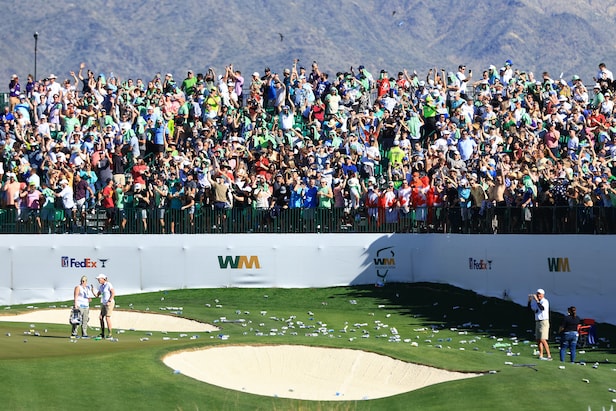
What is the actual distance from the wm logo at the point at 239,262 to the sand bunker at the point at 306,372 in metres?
13.4

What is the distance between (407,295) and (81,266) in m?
11.7

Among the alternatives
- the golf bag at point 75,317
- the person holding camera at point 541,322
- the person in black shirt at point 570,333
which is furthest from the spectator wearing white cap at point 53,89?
the person in black shirt at point 570,333

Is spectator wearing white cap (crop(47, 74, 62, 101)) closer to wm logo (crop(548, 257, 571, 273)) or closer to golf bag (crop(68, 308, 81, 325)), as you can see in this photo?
golf bag (crop(68, 308, 81, 325))

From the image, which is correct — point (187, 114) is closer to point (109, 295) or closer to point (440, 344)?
point (109, 295)

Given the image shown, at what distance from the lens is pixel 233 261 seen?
158ft

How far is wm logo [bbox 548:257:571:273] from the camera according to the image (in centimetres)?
4084

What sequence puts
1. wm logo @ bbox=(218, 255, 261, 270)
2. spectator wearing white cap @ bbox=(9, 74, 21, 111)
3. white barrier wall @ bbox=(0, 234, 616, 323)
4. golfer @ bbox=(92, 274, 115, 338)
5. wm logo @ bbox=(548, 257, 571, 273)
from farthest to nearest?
1. spectator wearing white cap @ bbox=(9, 74, 21, 111)
2. wm logo @ bbox=(218, 255, 261, 270)
3. white barrier wall @ bbox=(0, 234, 616, 323)
4. wm logo @ bbox=(548, 257, 571, 273)
5. golfer @ bbox=(92, 274, 115, 338)

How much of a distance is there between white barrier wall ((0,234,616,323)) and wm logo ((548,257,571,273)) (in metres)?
2.89

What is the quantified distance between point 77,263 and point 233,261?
5554mm

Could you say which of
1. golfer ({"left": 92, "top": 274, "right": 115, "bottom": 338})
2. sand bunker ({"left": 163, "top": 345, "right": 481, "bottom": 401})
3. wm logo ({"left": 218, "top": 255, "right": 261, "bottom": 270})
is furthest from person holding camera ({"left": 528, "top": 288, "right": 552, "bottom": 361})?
wm logo ({"left": 218, "top": 255, "right": 261, "bottom": 270})

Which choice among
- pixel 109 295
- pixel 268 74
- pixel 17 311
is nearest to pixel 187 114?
pixel 268 74

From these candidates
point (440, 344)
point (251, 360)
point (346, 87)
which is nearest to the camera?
point (251, 360)

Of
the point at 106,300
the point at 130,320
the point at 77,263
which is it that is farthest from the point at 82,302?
the point at 77,263

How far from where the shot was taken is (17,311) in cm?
4556
